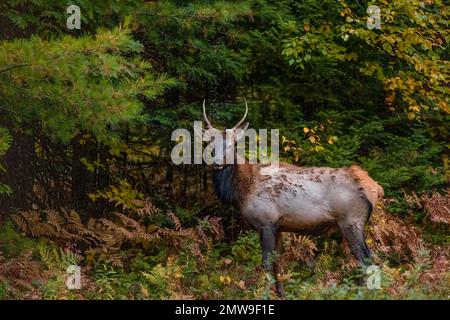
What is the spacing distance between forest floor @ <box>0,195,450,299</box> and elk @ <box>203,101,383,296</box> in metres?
0.48

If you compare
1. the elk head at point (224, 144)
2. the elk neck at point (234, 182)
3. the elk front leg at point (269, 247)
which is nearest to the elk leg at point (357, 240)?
the elk front leg at point (269, 247)

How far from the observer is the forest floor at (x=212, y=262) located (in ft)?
→ 29.7

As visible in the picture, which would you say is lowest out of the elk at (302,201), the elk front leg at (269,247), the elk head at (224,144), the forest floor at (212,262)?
the forest floor at (212,262)

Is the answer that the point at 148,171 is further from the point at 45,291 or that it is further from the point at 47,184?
the point at 45,291

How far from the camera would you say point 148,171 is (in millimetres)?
13531

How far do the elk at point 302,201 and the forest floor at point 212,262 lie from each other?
1.57 feet

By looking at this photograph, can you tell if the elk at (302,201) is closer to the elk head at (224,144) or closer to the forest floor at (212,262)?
the elk head at (224,144)

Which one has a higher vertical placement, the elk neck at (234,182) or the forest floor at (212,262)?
the elk neck at (234,182)

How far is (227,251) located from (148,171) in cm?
205

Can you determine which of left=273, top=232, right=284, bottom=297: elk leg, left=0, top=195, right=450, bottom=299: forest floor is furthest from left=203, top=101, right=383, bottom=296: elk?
left=0, top=195, right=450, bottom=299: forest floor

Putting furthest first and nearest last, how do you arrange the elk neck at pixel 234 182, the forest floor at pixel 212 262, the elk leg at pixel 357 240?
the elk neck at pixel 234 182 < the elk leg at pixel 357 240 < the forest floor at pixel 212 262

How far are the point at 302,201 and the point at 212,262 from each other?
1.95 m

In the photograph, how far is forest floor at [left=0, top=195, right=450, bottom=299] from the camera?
9065 millimetres
